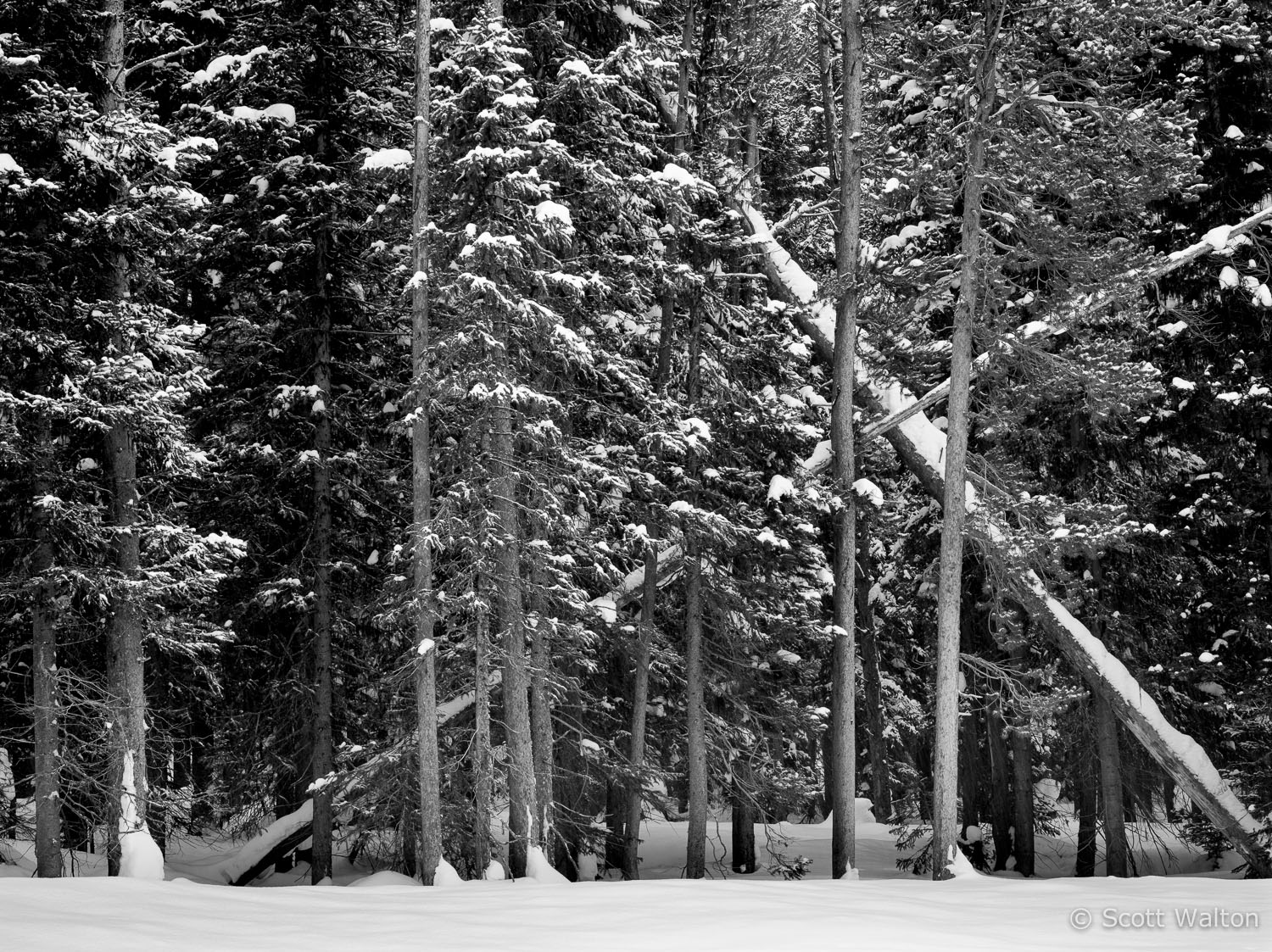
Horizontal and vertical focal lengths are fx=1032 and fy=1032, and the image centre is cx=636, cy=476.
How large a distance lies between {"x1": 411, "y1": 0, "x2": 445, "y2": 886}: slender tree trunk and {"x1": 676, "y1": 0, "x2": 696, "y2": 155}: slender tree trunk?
5020mm

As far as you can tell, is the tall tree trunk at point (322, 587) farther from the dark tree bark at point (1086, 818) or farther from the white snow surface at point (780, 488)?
the dark tree bark at point (1086, 818)

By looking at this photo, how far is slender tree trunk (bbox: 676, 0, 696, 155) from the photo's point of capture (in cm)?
1820

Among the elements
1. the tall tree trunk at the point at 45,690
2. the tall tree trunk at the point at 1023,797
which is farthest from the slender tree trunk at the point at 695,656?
the tall tree trunk at the point at 45,690

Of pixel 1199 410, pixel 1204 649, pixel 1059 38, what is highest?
pixel 1059 38

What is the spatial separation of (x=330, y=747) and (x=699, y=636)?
656cm

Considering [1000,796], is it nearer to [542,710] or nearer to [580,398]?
[542,710]

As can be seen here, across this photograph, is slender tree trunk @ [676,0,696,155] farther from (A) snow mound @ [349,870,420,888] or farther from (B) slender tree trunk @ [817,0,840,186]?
(A) snow mound @ [349,870,420,888]

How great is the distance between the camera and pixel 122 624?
1367 centimetres

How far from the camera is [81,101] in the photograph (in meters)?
13.4

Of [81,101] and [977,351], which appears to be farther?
[977,351]

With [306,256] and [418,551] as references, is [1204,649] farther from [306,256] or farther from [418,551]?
[306,256]

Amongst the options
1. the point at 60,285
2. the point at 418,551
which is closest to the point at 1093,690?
the point at 418,551

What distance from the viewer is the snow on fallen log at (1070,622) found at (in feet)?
51.0

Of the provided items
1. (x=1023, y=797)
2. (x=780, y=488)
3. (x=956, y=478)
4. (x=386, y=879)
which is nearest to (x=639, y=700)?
(x=780, y=488)
